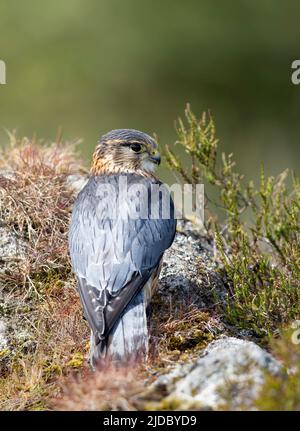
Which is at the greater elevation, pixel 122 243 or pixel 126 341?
pixel 122 243

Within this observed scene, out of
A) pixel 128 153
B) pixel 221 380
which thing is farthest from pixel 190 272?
pixel 221 380

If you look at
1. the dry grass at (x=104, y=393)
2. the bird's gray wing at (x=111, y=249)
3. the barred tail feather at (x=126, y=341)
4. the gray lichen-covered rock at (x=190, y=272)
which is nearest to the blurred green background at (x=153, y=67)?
the gray lichen-covered rock at (x=190, y=272)

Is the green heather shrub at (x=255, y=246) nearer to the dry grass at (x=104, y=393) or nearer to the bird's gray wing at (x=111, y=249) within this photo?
the bird's gray wing at (x=111, y=249)

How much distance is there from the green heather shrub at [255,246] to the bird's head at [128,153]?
670 millimetres

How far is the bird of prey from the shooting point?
4.68 m

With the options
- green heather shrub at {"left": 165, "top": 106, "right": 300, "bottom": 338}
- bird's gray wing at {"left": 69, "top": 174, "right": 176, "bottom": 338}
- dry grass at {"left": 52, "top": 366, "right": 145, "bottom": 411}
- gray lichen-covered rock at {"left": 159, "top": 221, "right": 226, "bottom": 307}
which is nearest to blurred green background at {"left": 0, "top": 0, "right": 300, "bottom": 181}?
green heather shrub at {"left": 165, "top": 106, "right": 300, "bottom": 338}

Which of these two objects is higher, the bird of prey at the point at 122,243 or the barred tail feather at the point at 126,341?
the bird of prey at the point at 122,243

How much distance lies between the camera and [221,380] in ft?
12.6

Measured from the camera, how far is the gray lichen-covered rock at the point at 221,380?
12.2ft

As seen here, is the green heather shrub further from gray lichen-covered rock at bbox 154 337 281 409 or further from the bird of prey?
gray lichen-covered rock at bbox 154 337 281 409

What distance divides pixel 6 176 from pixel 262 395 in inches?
130

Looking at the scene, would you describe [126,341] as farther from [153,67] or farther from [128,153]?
[153,67]

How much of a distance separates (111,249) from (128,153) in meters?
1.19

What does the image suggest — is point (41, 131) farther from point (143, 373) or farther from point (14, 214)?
point (143, 373)
